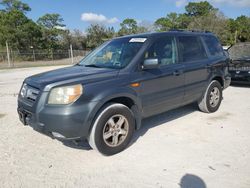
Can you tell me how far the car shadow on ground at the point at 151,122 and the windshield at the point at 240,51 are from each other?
395cm

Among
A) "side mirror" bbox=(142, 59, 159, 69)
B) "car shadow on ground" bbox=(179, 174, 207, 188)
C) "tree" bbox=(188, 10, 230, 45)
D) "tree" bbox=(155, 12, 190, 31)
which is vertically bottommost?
"car shadow on ground" bbox=(179, 174, 207, 188)

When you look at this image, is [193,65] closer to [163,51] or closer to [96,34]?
[163,51]

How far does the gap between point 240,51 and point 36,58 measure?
A: 24877 millimetres

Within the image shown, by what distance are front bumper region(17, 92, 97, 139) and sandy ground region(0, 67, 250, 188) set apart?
501 mm

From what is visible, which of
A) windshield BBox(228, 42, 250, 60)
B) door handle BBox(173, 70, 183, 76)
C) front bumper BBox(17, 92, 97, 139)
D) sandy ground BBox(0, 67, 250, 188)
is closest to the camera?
sandy ground BBox(0, 67, 250, 188)

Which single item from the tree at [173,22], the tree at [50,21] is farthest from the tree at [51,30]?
the tree at [173,22]

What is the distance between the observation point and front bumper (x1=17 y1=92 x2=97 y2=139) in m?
3.23

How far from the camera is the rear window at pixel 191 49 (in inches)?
189

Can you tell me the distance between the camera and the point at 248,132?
14.7ft

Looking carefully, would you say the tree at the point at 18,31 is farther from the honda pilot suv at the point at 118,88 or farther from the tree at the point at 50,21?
the honda pilot suv at the point at 118,88

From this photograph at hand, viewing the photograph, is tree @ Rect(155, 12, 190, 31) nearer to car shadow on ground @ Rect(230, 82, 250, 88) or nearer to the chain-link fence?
the chain-link fence

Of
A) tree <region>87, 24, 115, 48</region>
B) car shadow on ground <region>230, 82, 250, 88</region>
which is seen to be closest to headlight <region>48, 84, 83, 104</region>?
car shadow on ground <region>230, 82, 250, 88</region>

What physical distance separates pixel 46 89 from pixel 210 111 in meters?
3.95

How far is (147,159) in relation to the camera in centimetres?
358
